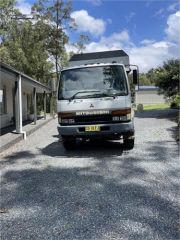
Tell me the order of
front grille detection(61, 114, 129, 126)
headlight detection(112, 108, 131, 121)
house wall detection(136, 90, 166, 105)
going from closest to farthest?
headlight detection(112, 108, 131, 121) < front grille detection(61, 114, 129, 126) < house wall detection(136, 90, 166, 105)

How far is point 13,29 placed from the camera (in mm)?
28719

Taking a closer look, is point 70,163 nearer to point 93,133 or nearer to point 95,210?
point 93,133

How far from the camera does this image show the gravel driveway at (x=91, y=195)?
4.12 metres

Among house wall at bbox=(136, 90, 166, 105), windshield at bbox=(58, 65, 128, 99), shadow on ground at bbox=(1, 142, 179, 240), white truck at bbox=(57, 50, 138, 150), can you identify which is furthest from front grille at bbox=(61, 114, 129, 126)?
house wall at bbox=(136, 90, 166, 105)

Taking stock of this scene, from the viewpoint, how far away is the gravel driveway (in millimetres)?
4121

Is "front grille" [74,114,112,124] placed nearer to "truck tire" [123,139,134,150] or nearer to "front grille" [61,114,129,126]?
"front grille" [61,114,129,126]

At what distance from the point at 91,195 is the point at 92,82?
437 cm

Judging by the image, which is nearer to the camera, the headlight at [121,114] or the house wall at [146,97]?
the headlight at [121,114]

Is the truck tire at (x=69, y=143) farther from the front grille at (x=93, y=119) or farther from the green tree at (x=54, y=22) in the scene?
the green tree at (x=54, y=22)

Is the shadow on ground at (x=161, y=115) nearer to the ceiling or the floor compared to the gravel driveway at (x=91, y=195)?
nearer to the ceiling

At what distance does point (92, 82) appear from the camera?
9.28 metres

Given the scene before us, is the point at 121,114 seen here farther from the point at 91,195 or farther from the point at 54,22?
the point at 54,22

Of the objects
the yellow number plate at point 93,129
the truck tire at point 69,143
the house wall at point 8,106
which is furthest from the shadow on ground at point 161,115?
the yellow number plate at point 93,129

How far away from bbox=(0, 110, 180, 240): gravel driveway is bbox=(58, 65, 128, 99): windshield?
165 cm
